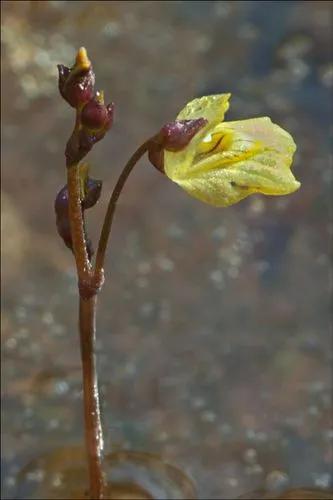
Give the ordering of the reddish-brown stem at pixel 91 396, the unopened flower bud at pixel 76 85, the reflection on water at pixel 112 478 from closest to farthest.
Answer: the unopened flower bud at pixel 76 85, the reddish-brown stem at pixel 91 396, the reflection on water at pixel 112 478

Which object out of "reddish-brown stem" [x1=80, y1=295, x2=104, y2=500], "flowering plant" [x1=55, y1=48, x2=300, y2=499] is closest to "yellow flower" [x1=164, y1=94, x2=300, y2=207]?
"flowering plant" [x1=55, y1=48, x2=300, y2=499]

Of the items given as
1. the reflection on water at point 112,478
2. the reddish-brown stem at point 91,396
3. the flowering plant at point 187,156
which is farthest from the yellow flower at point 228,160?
the reflection on water at point 112,478

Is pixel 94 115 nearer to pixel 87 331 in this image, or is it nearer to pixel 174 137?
pixel 174 137

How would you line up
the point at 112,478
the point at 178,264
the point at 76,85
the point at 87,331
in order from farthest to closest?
the point at 178,264
the point at 112,478
the point at 87,331
the point at 76,85

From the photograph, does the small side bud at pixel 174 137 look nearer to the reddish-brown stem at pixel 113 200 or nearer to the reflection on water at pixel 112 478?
the reddish-brown stem at pixel 113 200

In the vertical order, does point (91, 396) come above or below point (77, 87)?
below

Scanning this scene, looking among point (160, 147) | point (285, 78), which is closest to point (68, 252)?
point (285, 78)

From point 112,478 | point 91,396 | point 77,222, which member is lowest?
point 112,478

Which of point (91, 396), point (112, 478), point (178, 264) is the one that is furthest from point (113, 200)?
point (178, 264)
